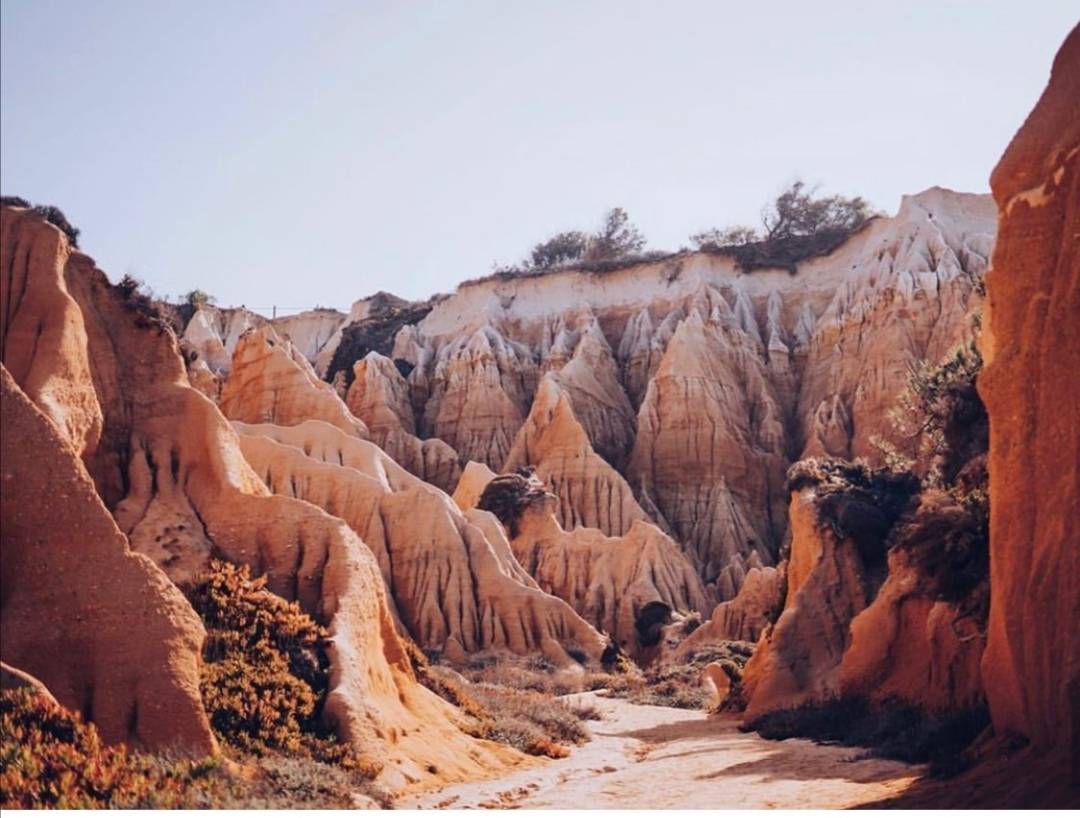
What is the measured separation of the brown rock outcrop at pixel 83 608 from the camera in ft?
31.5

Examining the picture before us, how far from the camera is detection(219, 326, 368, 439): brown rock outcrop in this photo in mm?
40375

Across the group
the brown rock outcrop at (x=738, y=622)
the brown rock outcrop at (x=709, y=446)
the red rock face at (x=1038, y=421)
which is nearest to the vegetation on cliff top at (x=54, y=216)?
the red rock face at (x=1038, y=421)

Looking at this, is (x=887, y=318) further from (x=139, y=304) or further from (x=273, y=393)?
(x=139, y=304)

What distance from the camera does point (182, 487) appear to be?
576 inches

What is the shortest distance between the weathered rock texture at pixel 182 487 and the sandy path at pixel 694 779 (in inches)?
35.5

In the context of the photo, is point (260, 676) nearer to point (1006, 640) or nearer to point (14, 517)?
point (14, 517)

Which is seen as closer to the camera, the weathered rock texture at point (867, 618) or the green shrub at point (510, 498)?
the weathered rock texture at point (867, 618)

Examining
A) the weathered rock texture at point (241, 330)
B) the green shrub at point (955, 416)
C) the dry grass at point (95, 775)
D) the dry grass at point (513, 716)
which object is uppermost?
the weathered rock texture at point (241, 330)

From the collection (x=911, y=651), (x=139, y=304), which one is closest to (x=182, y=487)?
(x=139, y=304)

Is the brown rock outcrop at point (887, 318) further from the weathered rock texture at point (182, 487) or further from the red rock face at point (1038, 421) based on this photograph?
the red rock face at point (1038, 421)

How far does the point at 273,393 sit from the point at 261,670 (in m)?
29.3

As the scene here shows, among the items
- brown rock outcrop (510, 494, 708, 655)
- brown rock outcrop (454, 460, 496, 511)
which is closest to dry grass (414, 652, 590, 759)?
brown rock outcrop (510, 494, 708, 655)

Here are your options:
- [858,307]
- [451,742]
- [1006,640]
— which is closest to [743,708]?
[451,742]

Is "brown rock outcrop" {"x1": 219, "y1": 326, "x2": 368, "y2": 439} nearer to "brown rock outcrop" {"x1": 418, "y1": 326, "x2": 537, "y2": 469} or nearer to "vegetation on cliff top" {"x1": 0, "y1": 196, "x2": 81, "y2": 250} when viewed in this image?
"brown rock outcrop" {"x1": 418, "y1": 326, "x2": 537, "y2": 469}
